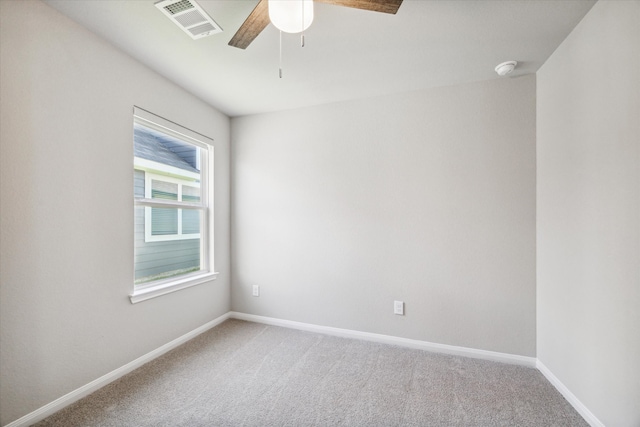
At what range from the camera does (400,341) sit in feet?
8.63

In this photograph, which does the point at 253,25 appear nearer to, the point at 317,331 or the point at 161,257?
the point at 161,257

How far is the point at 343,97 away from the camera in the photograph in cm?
279

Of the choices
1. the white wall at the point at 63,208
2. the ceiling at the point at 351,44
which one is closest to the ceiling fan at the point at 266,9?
the ceiling at the point at 351,44

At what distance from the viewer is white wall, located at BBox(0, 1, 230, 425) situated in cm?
151

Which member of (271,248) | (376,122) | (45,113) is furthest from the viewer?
(271,248)

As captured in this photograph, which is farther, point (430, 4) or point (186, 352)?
point (186, 352)

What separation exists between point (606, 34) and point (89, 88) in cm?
322

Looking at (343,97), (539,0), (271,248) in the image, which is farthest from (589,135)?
(271,248)

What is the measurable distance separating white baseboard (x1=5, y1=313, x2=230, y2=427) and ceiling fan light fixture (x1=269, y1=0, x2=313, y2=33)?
258cm

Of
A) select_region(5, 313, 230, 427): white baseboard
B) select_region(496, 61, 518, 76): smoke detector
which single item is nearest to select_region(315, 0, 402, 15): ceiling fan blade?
select_region(496, 61, 518, 76): smoke detector

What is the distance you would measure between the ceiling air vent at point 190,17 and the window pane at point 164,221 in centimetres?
152

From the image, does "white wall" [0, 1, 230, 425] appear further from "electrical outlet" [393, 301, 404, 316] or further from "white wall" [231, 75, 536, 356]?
"electrical outlet" [393, 301, 404, 316]

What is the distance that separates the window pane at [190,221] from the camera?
2.83 m

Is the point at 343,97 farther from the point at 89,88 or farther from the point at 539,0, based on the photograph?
the point at 89,88
